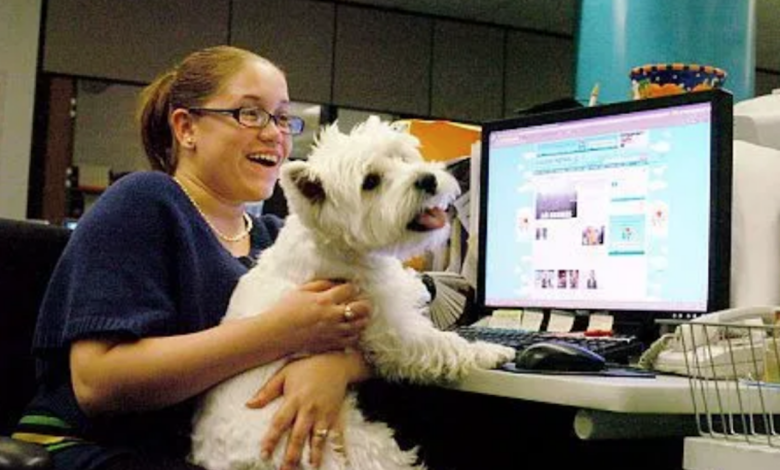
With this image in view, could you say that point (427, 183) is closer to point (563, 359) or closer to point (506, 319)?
point (563, 359)

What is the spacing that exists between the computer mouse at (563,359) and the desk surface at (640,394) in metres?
0.03

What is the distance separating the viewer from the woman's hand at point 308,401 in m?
1.34

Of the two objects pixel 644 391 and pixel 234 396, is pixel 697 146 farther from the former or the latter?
pixel 234 396

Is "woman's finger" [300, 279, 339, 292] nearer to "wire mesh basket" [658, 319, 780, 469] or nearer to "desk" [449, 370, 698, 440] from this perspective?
"desk" [449, 370, 698, 440]

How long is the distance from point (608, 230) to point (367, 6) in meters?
5.47

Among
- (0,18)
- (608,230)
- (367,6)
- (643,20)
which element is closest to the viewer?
(608,230)

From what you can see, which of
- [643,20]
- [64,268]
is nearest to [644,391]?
[64,268]

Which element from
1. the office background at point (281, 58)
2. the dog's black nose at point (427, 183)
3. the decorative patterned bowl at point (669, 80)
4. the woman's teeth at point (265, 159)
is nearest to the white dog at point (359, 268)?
the dog's black nose at point (427, 183)

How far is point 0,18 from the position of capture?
591cm

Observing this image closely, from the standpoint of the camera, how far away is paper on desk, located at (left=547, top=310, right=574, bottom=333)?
167 centimetres

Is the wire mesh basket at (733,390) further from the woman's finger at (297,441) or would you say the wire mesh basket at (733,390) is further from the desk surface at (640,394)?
the woman's finger at (297,441)

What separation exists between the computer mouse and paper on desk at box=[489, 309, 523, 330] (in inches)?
21.6

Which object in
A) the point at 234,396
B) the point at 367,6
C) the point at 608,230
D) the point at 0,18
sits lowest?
the point at 234,396

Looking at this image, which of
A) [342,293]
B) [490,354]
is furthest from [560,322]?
[342,293]
